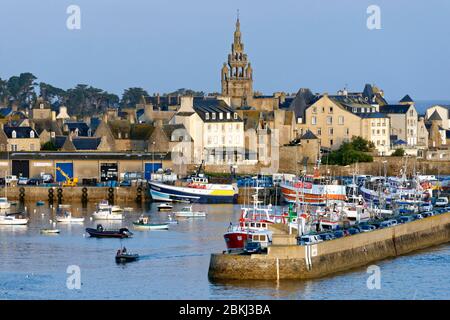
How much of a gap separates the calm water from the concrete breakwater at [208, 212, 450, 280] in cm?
43

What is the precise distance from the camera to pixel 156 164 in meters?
94.6

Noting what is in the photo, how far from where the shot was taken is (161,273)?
56188mm

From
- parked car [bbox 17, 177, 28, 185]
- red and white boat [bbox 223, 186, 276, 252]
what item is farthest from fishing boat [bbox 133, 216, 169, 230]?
parked car [bbox 17, 177, 28, 185]

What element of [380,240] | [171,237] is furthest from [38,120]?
[380,240]

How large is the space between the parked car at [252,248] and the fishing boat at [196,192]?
102ft

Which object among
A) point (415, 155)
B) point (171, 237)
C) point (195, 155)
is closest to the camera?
point (171, 237)

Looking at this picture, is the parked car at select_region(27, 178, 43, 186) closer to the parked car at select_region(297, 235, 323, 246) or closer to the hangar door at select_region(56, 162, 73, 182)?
the hangar door at select_region(56, 162, 73, 182)

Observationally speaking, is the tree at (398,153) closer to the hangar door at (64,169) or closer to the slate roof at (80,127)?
the slate roof at (80,127)

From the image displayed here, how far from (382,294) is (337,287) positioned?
1485 mm

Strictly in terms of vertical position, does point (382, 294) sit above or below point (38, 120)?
below

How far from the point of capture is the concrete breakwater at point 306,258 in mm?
53125

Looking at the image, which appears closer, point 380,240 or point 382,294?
point 382,294

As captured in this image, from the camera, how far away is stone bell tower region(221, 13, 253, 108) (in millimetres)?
123500

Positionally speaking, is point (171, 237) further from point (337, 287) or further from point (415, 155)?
point (415, 155)
